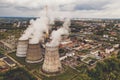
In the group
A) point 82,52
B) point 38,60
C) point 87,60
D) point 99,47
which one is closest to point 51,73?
point 38,60

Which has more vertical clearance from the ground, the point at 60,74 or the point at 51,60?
the point at 51,60

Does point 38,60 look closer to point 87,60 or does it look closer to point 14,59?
point 14,59

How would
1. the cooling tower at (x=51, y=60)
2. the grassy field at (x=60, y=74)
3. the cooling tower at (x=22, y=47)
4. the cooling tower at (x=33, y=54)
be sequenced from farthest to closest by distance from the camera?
1. the cooling tower at (x=22, y=47)
2. the cooling tower at (x=33, y=54)
3. the grassy field at (x=60, y=74)
4. the cooling tower at (x=51, y=60)

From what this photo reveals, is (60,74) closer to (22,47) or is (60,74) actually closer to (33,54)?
(33,54)

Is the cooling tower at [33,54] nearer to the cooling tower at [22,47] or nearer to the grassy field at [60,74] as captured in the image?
the grassy field at [60,74]

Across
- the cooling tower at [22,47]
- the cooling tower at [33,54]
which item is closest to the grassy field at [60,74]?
the cooling tower at [33,54]

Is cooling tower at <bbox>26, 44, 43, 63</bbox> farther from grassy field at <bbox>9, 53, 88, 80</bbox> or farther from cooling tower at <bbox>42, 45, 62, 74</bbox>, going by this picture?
cooling tower at <bbox>42, 45, 62, 74</bbox>

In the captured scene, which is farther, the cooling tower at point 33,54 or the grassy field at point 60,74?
the cooling tower at point 33,54

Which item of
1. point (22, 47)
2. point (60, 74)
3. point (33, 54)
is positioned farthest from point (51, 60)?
point (22, 47)
